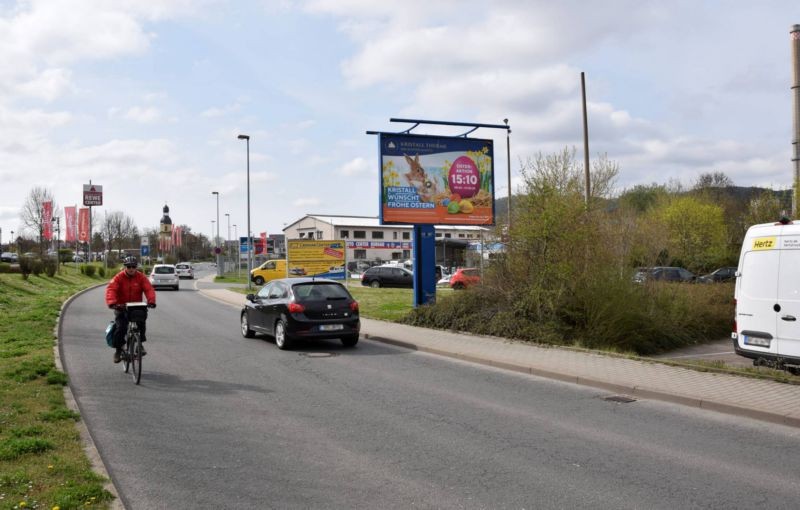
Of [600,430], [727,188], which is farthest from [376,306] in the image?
[727,188]

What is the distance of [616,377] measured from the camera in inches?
375

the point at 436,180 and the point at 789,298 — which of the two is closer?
the point at 789,298

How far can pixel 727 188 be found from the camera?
221ft

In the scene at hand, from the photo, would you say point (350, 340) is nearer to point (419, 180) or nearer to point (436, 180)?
point (419, 180)

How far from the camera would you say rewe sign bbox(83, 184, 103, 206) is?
4919 centimetres

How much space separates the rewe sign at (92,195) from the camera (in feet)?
161

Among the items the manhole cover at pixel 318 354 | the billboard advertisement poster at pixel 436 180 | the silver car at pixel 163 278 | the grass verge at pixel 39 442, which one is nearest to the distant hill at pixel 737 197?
the billboard advertisement poster at pixel 436 180

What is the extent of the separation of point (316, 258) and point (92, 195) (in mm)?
29302

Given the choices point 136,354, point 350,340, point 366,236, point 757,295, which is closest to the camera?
point 136,354

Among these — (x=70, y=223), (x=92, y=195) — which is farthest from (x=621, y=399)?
(x=70, y=223)

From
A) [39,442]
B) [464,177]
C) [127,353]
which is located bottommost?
[39,442]

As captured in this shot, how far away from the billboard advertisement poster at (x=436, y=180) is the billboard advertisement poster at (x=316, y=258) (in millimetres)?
10279

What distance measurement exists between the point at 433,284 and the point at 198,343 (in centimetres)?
692

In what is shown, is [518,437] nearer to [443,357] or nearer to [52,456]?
[52,456]
